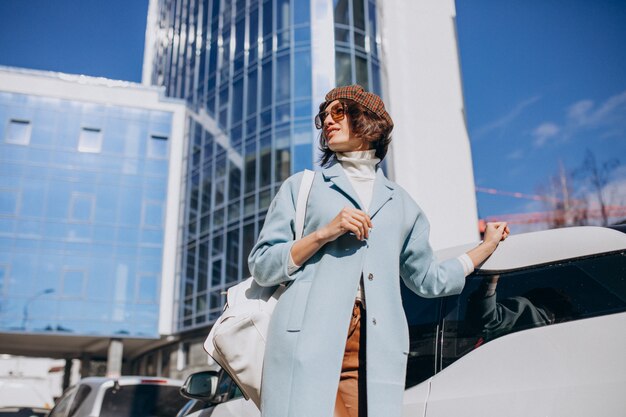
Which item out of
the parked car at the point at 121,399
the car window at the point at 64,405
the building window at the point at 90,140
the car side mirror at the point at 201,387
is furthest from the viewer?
the building window at the point at 90,140

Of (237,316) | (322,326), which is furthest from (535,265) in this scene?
(237,316)

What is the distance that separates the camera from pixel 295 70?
2238cm

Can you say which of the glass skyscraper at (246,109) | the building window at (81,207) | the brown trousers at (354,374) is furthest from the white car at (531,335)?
the building window at (81,207)

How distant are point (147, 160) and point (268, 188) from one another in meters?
10.0

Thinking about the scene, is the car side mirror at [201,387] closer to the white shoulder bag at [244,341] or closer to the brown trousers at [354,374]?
the white shoulder bag at [244,341]

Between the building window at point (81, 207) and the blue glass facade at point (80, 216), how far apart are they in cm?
5

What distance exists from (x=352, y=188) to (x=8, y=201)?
29004mm

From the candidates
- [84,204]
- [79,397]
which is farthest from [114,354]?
[79,397]

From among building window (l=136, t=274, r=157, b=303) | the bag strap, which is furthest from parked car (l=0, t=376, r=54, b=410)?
the bag strap

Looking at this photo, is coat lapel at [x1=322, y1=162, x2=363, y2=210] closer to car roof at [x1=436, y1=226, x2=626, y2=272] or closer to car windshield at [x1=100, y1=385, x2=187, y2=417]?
car roof at [x1=436, y1=226, x2=626, y2=272]

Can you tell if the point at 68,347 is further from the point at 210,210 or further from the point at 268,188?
the point at 268,188

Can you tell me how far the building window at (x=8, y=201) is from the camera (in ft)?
89.6

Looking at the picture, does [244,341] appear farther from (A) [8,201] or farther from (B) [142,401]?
(A) [8,201]

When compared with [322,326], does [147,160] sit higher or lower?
higher
